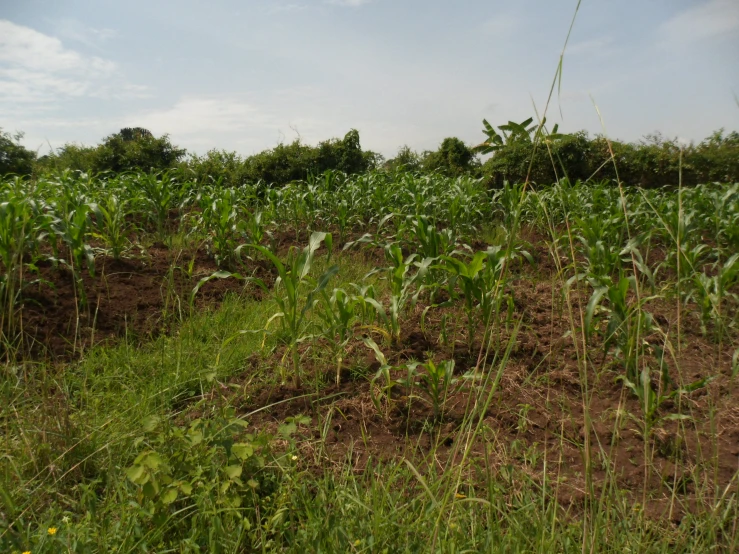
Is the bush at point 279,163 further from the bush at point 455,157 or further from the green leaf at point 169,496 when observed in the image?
the green leaf at point 169,496

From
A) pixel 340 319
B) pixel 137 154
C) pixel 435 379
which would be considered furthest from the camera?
pixel 137 154

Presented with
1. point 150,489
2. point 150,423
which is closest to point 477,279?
point 150,423

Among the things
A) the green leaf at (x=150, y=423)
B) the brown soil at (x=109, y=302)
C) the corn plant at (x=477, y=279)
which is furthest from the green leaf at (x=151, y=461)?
the corn plant at (x=477, y=279)

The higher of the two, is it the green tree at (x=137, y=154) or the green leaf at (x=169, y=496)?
the green tree at (x=137, y=154)

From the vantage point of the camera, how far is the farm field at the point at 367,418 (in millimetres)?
1409

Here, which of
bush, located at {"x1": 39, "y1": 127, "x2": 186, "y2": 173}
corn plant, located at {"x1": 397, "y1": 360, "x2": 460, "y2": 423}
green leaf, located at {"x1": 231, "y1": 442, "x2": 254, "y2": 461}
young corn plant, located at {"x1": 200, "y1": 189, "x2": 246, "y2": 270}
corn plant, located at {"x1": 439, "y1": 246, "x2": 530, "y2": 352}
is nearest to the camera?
green leaf, located at {"x1": 231, "y1": 442, "x2": 254, "y2": 461}

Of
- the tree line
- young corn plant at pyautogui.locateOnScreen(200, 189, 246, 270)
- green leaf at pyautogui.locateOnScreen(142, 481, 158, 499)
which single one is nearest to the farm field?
green leaf at pyautogui.locateOnScreen(142, 481, 158, 499)

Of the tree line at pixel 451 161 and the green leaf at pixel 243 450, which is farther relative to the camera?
the tree line at pixel 451 161

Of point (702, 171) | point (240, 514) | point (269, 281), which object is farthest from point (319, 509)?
point (702, 171)

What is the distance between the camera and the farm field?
141 centimetres

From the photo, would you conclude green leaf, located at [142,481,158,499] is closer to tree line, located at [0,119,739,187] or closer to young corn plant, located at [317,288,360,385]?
young corn plant, located at [317,288,360,385]

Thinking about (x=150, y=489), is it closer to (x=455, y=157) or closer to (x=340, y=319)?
(x=340, y=319)

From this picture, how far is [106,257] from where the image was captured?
405 centimetres

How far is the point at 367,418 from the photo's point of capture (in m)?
2.12
